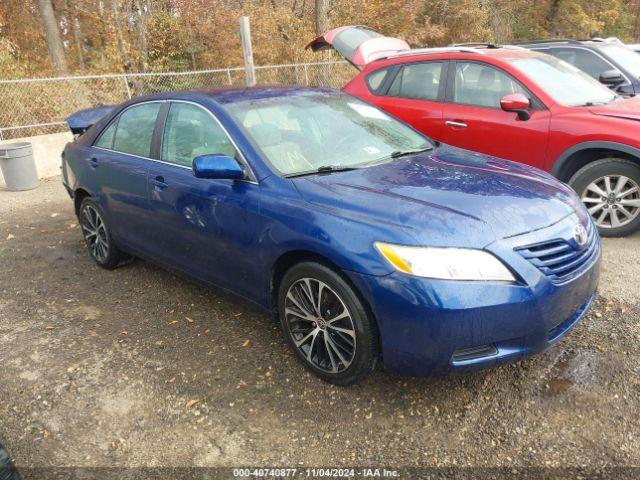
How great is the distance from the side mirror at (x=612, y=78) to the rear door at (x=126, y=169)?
6.04 metres

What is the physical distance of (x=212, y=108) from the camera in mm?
3564

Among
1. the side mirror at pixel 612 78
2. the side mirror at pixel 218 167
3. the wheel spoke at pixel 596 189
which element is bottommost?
the wheel spoke at pixel 596 189

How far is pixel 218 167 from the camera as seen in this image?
312 centimetres

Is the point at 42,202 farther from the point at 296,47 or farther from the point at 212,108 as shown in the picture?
the point at 296,47

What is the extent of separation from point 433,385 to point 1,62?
12.9m

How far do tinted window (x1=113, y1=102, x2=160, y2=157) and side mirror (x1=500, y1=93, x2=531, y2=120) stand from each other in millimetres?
3235

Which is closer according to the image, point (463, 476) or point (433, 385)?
point (463, 476)

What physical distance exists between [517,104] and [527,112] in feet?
0.53

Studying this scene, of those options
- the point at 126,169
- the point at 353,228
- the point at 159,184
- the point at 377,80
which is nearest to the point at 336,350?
the point at 353,228

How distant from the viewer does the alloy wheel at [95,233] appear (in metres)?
4.76

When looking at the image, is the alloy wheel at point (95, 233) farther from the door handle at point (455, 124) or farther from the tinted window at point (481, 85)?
the tinted window at point (481, 85)

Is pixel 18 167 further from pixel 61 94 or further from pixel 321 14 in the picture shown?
pixel 321 14

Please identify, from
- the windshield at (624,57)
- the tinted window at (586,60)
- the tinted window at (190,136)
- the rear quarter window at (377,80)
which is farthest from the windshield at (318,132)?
the windshield at (624,57)

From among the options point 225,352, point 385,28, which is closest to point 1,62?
point 225,352
